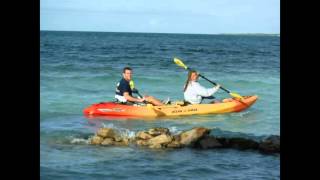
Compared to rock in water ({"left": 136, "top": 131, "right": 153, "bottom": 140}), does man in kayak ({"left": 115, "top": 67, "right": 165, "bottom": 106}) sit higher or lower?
higher

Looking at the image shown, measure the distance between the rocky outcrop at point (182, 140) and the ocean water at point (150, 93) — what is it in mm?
40

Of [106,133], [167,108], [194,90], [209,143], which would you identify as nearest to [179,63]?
[194,90]

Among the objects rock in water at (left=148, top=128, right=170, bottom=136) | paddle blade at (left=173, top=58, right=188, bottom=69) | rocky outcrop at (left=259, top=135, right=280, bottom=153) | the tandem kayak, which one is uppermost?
paddle blade at (left=173, top=58, right=188, bottom=69)

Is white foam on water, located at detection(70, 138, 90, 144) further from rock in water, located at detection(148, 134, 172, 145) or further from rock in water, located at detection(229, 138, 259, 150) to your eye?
rock in water, located at detection(229, 138, 259, 150)

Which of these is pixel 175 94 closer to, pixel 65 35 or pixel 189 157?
pixel 189 157

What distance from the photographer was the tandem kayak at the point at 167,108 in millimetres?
4156

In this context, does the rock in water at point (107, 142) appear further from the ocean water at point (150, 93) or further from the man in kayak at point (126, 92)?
the man in kayak at point (126, 92)

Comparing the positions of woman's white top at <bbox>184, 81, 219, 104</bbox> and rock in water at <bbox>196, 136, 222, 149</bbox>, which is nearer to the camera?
rock in water at <bbox>196, 136, 222, 149</bbox>

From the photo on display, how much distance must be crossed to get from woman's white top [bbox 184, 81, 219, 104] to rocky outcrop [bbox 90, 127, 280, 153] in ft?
0.72

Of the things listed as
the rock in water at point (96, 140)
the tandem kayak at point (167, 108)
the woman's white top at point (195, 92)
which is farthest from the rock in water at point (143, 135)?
the woman's white top at point (195, 92)

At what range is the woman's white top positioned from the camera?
418 centimetres

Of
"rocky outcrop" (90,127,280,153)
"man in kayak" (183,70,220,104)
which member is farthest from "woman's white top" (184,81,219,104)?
"rocky outcrop" (90,127,280,153)

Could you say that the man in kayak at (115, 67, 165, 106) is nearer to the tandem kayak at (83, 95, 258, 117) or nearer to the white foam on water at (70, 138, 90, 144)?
the tandem kayak at (83, 95, 258, 117)
